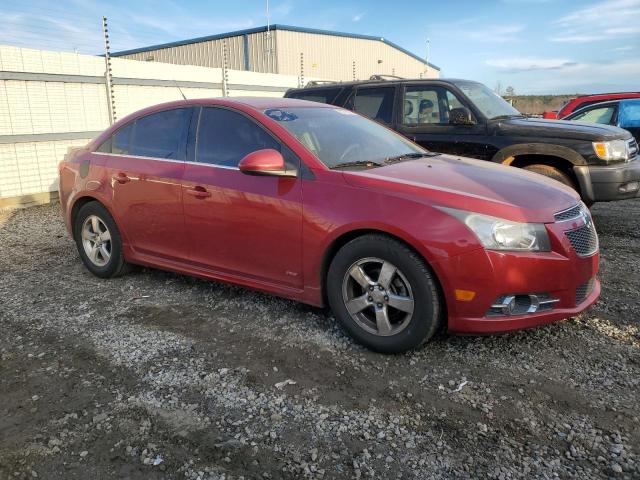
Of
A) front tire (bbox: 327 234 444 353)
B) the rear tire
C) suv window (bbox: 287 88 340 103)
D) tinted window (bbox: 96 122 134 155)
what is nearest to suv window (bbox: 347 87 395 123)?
suv window (bbox: 287 88 340 103)

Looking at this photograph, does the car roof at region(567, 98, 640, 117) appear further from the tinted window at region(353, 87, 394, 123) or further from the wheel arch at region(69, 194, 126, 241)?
the wheel arch at region(69, 194, 126, 241)

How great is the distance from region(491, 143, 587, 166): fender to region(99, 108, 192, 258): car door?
3.65 meters

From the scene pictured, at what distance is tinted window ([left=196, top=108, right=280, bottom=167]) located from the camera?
3879 millimetres

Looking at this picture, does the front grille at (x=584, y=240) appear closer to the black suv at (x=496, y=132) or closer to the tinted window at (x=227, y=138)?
the tinted window at (x=227, y=138)

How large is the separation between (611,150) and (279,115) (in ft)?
13.1

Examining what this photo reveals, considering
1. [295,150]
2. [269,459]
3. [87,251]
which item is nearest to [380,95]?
[295,150]

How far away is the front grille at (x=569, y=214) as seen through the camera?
3195 millimetres

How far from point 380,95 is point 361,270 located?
14.2 feet

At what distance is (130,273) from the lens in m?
5.10

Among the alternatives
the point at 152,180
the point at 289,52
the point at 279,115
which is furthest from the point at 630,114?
the point at 289,52

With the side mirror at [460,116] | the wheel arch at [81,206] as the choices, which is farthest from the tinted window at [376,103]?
the wheel arch at [81,206]

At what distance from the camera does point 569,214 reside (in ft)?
10.8

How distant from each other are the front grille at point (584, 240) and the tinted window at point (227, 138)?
2.04 meters

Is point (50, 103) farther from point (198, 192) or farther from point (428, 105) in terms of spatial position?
point (198, 192)
